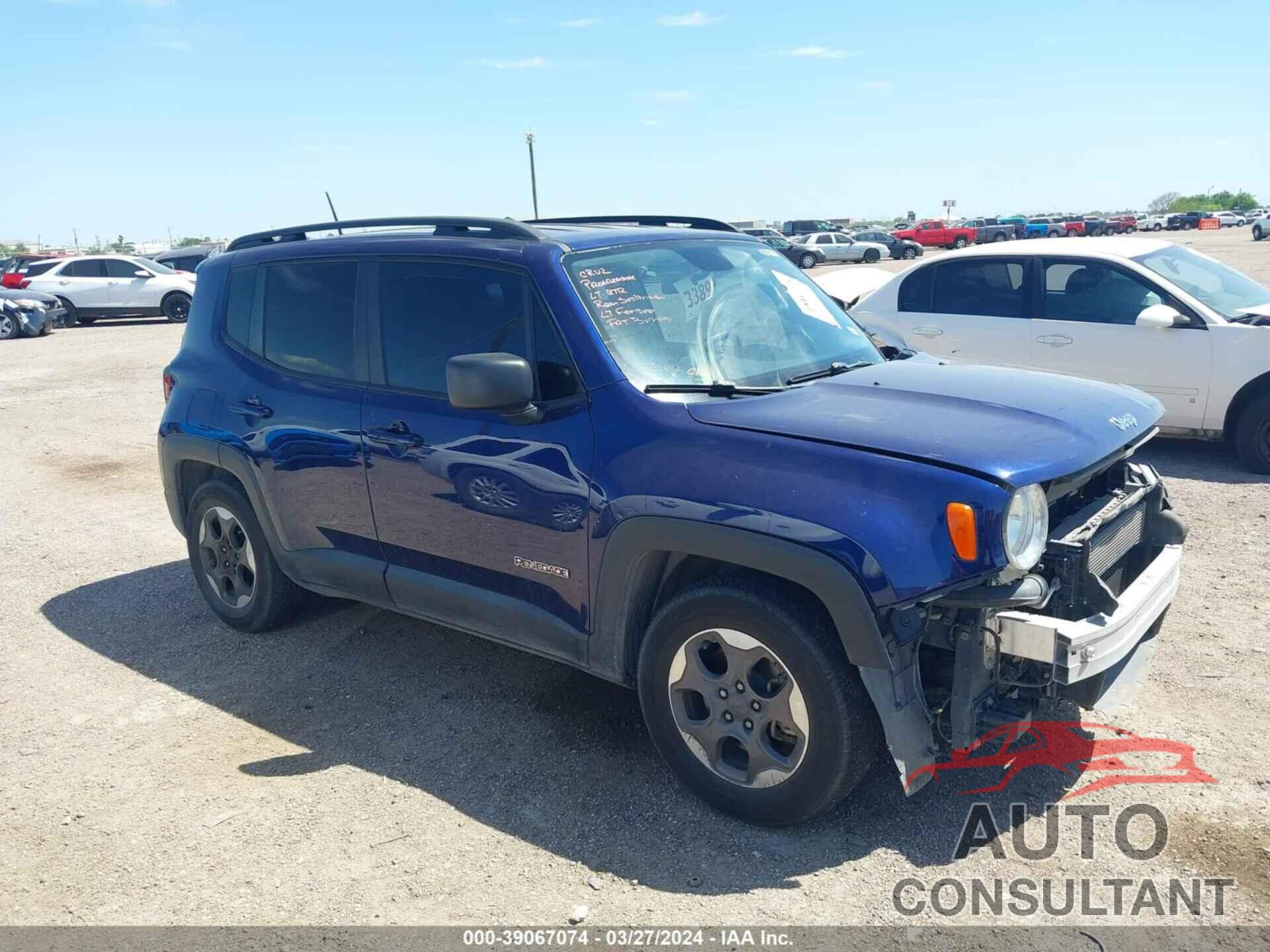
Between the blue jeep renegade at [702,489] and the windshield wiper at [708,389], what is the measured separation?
1 centimetres

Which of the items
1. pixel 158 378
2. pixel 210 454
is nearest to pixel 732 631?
pixel 210 454

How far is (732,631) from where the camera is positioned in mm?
3268

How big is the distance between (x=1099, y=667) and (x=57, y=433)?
10894 millimetres

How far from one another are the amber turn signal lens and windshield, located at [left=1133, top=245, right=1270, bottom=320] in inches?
229

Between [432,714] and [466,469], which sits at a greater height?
[466,469]

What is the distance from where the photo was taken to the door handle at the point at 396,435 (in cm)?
410

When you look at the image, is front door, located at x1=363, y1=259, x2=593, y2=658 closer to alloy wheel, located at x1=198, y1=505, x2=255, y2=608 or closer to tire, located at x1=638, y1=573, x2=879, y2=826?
tire, located at x1=638, y1=573, x2=879, y2=826

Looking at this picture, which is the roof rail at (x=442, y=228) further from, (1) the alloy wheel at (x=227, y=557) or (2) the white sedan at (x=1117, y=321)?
(2) the white sedan at (x=1117, y=321)

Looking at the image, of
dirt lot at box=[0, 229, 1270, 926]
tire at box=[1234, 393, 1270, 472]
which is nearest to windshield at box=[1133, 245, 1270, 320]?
tire at box=[1234, 393, 1270, 472]

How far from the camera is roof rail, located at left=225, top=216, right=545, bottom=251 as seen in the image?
13.3 feet

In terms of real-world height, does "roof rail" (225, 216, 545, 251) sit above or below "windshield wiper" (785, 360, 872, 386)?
above

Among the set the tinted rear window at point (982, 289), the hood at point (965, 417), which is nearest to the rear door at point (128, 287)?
the tinted rear window at point (982, 289)

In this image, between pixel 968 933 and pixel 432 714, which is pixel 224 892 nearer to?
pixel 432 714

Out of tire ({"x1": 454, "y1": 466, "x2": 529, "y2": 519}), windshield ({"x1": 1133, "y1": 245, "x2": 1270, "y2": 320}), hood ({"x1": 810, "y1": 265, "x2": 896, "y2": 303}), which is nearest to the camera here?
tire ({"x1": 454, "y1": 466, "x2": 529, "y2": 519})
